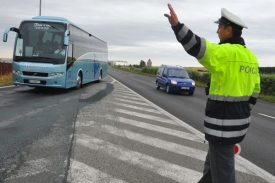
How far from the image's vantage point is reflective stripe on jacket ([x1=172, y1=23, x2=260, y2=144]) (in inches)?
110

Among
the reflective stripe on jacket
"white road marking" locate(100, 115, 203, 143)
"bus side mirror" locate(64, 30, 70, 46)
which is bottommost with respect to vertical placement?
"white road marking" locate(100, 115, 203, 143)

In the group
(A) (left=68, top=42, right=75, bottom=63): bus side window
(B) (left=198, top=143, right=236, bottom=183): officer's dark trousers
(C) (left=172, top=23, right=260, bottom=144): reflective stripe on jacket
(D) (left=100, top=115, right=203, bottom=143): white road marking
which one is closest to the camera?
(C) (left=172, top=23, right=260, bottom=144): reflective stripe on jacket

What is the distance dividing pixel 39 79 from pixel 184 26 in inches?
494

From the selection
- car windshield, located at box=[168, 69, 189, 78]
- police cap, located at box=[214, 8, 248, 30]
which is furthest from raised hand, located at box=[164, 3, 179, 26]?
car windshield, located at box=[168, 69, 189, 78]

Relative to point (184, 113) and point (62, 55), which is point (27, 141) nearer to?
point (184, 113)

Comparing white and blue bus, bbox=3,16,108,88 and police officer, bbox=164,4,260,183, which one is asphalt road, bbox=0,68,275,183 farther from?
white and blue bus, bbox=3,16,108,88

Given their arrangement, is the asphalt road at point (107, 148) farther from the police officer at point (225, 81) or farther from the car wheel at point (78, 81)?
the car wheel at point (78, 81)

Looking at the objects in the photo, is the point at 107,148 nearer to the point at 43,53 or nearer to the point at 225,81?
the point at 225,81

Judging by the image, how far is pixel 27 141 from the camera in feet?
19.7

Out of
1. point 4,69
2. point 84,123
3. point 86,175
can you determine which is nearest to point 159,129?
point 84,123

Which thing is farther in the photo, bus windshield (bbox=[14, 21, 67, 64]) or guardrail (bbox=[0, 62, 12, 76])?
guardrail (bbox=[0, 62, 12, 76])

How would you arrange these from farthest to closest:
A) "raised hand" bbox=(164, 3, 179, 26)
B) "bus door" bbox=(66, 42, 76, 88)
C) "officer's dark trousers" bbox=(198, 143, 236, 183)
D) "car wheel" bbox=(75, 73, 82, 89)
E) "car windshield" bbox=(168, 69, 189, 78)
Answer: "car windshield" bbox=(168, 69, 189, 78) < "car wheel" bbox=(75, 73, 82, 89) < "bus door" bbox=(66, 42, 76, 88) < "officer's dark trousers" bbox=(198, 143, 236, 183) < "raised hand" bbox=(164, 3, 179, 26)

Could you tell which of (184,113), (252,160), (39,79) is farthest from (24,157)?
(39,79)

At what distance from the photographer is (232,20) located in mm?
2939
